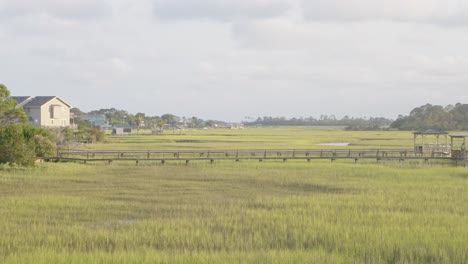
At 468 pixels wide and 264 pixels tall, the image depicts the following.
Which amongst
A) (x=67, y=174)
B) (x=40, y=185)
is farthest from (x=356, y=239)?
(x=67, y=174)

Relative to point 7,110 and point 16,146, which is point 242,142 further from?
point 16,146

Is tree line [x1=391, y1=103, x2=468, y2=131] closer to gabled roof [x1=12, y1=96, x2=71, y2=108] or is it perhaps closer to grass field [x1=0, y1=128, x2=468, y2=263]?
gabled roof [x1=12, y1=96, x2=71, y2=108]

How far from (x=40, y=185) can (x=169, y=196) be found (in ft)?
25.0

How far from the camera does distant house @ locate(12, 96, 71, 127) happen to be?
222 ft

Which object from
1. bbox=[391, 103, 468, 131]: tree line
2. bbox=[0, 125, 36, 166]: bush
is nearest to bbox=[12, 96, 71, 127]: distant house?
bbox=[0, 125, 36, 166]: bush

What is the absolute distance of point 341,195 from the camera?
23.0m

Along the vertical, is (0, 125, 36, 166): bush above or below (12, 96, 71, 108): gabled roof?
below

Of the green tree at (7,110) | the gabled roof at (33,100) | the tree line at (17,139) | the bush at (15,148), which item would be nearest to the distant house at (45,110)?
the gabled roof at (33,100)

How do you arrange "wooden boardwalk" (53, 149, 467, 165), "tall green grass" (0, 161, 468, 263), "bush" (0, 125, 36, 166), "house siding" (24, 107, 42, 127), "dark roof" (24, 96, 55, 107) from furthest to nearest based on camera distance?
1. "dark roof" (24, 96, 55, 107)
2. "house siding" (24, 107, 42, 127)
3. "wooden boardwalk" (53, 149, 467, 165)
4. "bush" (0, 125, 36, 166)
5. "tall green grass" (0, 161, 468, 263)

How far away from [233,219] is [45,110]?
56701 mm

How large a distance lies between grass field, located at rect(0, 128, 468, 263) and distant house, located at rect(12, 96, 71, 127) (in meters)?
37.8

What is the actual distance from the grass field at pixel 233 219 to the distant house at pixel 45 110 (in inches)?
1490

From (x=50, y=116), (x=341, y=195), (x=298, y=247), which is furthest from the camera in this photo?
(x=50, y=116)

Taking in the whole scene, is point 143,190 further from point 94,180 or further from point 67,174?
point 67,174
